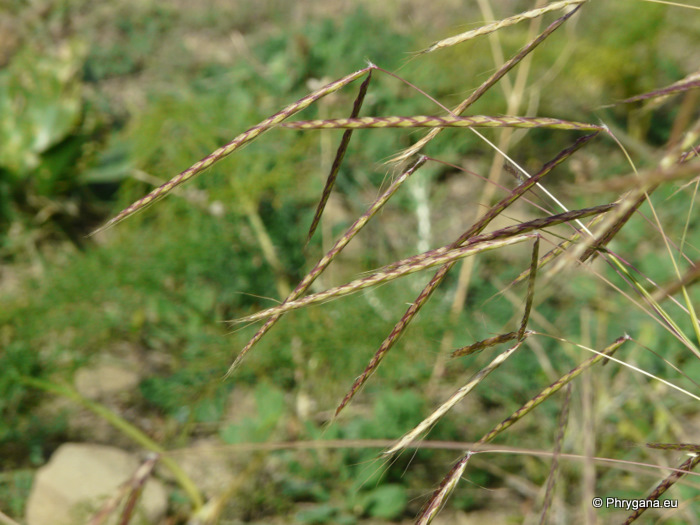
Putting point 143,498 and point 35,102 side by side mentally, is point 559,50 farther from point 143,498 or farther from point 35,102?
point 143,498

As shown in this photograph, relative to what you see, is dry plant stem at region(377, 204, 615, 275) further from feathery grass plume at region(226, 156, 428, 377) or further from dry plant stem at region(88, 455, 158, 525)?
dry plant stem at region(88, 455, 158, 525)

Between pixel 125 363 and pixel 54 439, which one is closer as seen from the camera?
pixel 54 439

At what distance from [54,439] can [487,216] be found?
1833mm

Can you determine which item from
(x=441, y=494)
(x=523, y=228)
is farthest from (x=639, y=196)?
(x=441, y=494)

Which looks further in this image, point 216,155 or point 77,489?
point 77,489

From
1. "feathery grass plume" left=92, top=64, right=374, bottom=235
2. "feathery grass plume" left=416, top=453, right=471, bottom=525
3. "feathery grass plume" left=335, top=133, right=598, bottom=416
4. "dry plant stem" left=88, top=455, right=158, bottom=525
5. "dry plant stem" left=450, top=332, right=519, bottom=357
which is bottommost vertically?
"feathery grass plume" left=416, top=453, right=471, bottom=525

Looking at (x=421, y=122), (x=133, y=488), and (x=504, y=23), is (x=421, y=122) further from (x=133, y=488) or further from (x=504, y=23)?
(x=133, y=488)

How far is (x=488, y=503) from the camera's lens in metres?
1.91

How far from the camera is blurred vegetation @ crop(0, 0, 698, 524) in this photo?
6.46 ft

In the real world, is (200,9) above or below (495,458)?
above

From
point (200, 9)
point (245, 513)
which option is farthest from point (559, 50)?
point (245, 513)

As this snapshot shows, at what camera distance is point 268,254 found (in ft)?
7.89

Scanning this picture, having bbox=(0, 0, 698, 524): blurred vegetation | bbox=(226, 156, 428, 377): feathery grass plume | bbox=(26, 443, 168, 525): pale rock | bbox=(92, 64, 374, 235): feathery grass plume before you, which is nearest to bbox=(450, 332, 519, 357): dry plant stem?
bbox=(226, 156, 428, 377): feathery grass plume

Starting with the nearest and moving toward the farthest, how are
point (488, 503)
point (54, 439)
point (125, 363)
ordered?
point (488, 503) < point (54, 439) < point (125, 363)
